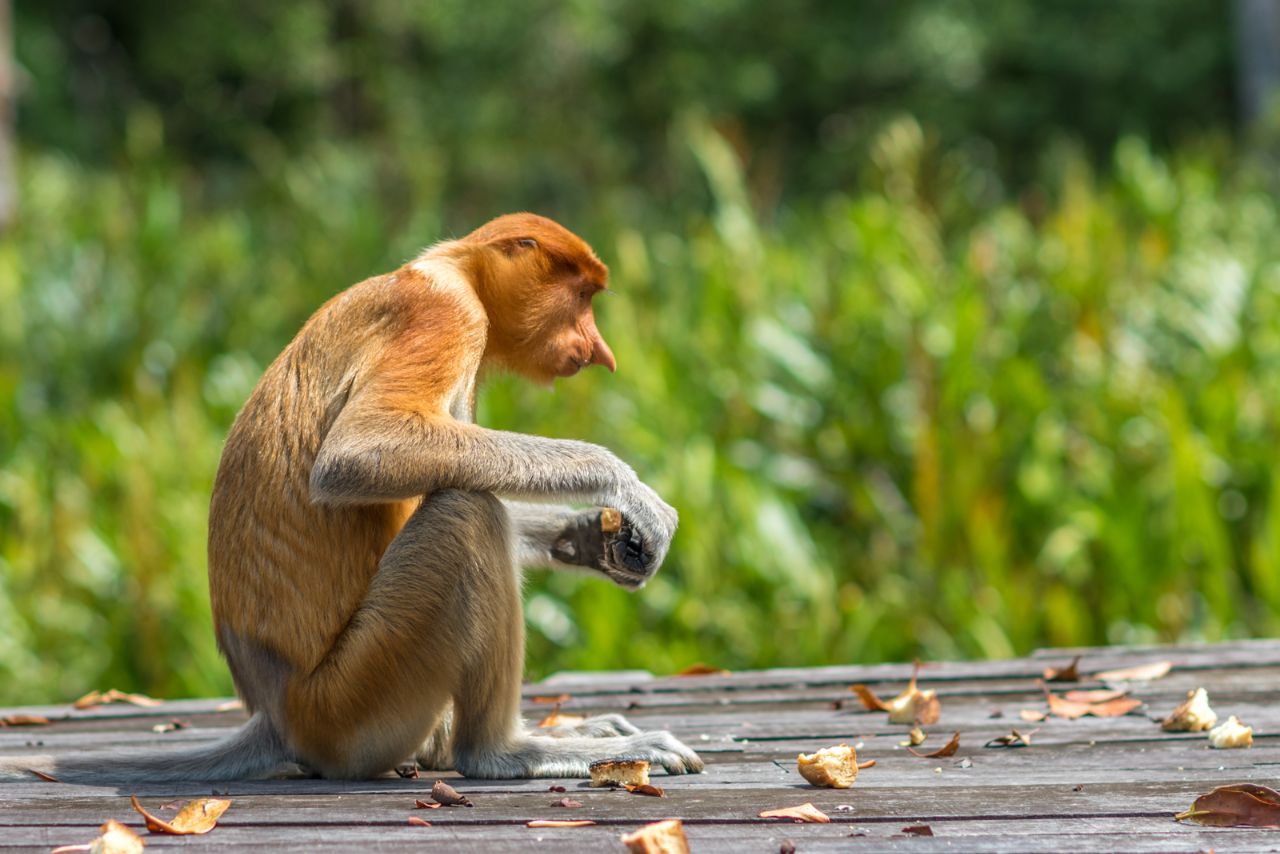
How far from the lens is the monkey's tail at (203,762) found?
286 cm

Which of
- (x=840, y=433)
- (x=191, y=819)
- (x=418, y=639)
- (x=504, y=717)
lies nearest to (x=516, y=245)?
(x=418, y=639)

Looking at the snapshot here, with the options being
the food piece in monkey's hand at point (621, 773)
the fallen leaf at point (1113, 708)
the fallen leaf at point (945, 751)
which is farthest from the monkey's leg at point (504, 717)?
the fallen leaf at point (1113, 708)

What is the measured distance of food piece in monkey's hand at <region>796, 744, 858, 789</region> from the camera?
2.65 meters

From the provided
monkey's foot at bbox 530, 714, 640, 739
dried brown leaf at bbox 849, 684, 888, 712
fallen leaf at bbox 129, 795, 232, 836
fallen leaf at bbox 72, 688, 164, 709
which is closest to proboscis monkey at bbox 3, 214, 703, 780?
monkey's foot at bbox 530, 714, 640, 739

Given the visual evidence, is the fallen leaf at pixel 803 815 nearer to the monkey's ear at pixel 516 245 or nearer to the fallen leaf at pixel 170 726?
the monkey's ear at pixel 516 245

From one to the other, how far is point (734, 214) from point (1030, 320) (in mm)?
1704

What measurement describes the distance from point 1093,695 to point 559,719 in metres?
1.27

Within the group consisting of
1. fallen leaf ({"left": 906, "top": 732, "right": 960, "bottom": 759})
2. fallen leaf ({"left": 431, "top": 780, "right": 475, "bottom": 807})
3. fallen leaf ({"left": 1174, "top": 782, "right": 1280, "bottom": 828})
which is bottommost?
fallen leaf ({"left": 1174, "top": 782, "right": 1280, "bottom": 828})

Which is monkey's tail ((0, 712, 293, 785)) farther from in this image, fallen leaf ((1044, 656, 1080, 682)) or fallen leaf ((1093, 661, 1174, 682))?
fallen leaf ((1093, 661, 1174, 682))

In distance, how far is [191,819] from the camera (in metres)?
2.35

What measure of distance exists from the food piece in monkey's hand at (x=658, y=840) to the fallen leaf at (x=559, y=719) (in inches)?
48.4

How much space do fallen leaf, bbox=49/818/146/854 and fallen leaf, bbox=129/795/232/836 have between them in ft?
0.28

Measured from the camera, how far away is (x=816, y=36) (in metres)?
18.4

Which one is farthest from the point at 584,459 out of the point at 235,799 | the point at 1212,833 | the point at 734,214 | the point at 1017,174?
the point at 1017,174
